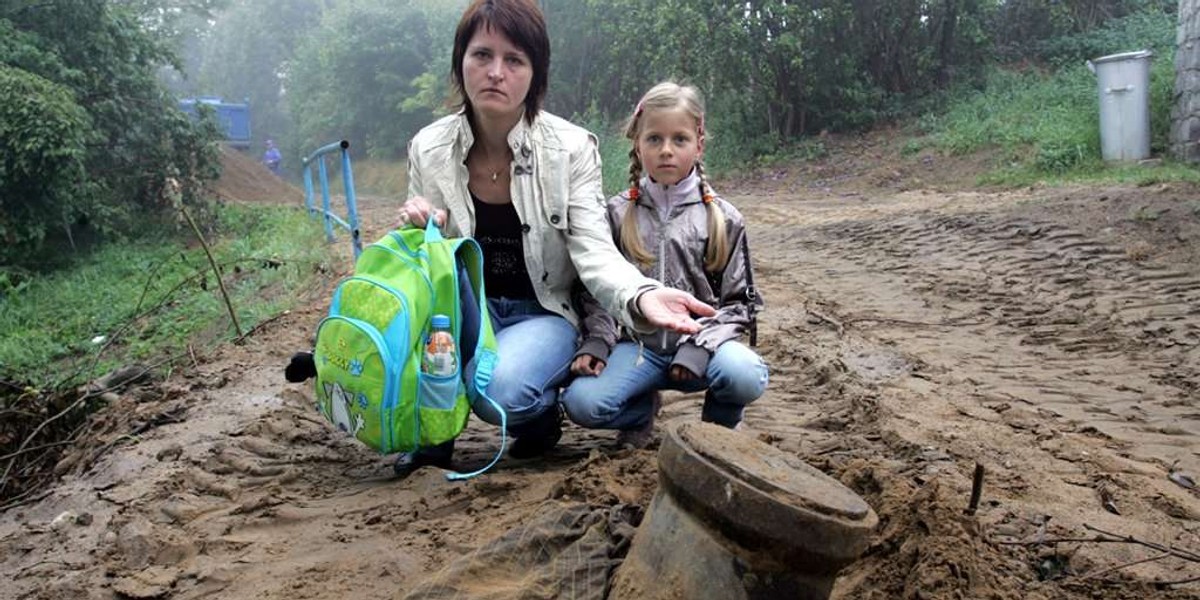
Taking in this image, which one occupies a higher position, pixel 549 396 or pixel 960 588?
pixel 549 396

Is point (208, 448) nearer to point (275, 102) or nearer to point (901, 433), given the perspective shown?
point (901, 433)

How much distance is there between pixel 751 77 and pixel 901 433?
1106 centimetres

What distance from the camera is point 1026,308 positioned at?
5.20 meters

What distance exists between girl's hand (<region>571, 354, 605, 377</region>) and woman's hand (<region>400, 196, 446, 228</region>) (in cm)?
59

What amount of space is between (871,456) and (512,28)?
67.7 inches

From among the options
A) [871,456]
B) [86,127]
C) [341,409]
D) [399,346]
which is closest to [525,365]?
[399,346]

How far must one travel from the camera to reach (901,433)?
325 cm

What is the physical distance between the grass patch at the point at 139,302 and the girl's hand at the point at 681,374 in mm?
3523

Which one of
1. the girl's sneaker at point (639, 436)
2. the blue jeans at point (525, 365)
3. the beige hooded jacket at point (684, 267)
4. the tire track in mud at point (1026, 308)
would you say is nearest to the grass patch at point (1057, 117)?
the tire track in mud at point (1026, 308)

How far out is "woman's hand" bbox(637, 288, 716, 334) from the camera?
2238mm

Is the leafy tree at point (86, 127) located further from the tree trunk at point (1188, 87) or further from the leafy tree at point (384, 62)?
the leafy tree at point (384, 62)

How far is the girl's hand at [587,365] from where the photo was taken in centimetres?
283

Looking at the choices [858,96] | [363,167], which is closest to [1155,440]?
[858,96]

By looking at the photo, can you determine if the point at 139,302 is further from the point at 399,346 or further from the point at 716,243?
the point at 716,243
